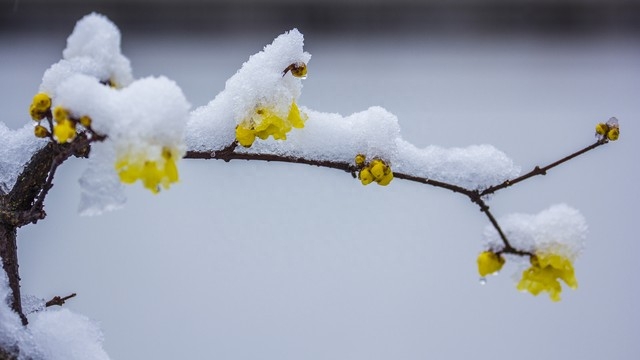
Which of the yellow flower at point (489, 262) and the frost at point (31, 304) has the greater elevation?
the yellow flower at point (489, 262)

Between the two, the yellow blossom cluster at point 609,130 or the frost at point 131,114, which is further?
the yellow blossom cluster at point 609,130

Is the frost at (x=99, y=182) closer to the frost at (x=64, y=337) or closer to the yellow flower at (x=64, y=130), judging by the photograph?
the yellow flower at (x=64, y=130)

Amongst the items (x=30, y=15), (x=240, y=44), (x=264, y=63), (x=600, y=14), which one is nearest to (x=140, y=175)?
(x=264, y=63)

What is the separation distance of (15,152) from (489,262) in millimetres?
384

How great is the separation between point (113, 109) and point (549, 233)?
0.30m

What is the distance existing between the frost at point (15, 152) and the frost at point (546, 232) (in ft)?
1.20

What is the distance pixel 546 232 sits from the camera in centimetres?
45

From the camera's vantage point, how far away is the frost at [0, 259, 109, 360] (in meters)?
0.48

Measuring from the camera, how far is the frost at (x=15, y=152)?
0.51 meters

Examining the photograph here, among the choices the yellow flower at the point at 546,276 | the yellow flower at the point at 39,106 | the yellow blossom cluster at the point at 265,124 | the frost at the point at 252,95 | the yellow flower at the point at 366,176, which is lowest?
the yellow flower at the point at 546,276

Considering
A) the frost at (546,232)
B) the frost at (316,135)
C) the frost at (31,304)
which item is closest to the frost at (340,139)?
the frost at (316,135)

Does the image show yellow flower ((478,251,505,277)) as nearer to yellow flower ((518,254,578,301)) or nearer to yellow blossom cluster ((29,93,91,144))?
yellow flower ((518,254,578,301))

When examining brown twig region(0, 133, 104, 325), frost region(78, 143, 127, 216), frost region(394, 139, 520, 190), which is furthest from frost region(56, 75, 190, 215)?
frost region(394, 139, 520, 190)

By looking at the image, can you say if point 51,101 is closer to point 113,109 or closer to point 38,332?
point 113,109
